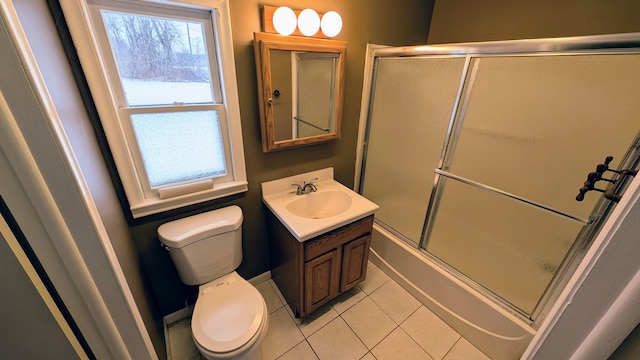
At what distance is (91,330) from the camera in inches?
23.0

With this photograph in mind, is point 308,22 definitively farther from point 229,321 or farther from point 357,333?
point 357,333

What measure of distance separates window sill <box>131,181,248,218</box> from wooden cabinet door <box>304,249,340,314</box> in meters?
0.62

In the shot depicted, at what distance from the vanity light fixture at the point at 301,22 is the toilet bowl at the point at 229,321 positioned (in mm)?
1416

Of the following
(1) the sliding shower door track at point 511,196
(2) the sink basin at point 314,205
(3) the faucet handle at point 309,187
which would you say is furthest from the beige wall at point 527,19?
(3) the faucet handle at point 309,187

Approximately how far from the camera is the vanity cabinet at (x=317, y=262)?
54.0 inches

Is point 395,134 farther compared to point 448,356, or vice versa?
point 395,134

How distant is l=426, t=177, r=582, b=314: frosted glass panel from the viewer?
47.1 inches

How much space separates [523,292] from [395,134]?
4.01 ft

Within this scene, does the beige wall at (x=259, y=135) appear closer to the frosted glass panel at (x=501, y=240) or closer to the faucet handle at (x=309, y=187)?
the faucet handle at (x=309, y=187)

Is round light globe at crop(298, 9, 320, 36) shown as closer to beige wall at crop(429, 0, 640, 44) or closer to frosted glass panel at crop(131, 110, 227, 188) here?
frosted glass panel at crop(131, 110, 227, 188)

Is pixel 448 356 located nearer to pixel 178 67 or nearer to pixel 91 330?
pixel 91 330

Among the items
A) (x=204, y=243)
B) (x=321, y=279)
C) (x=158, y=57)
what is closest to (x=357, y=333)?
(x=321, y=279)

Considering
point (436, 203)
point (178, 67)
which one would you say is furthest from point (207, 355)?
point (436, 203)

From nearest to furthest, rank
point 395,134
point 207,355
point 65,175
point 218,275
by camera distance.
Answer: point 65,175
point 207,355
point 218,275
point 395,134
